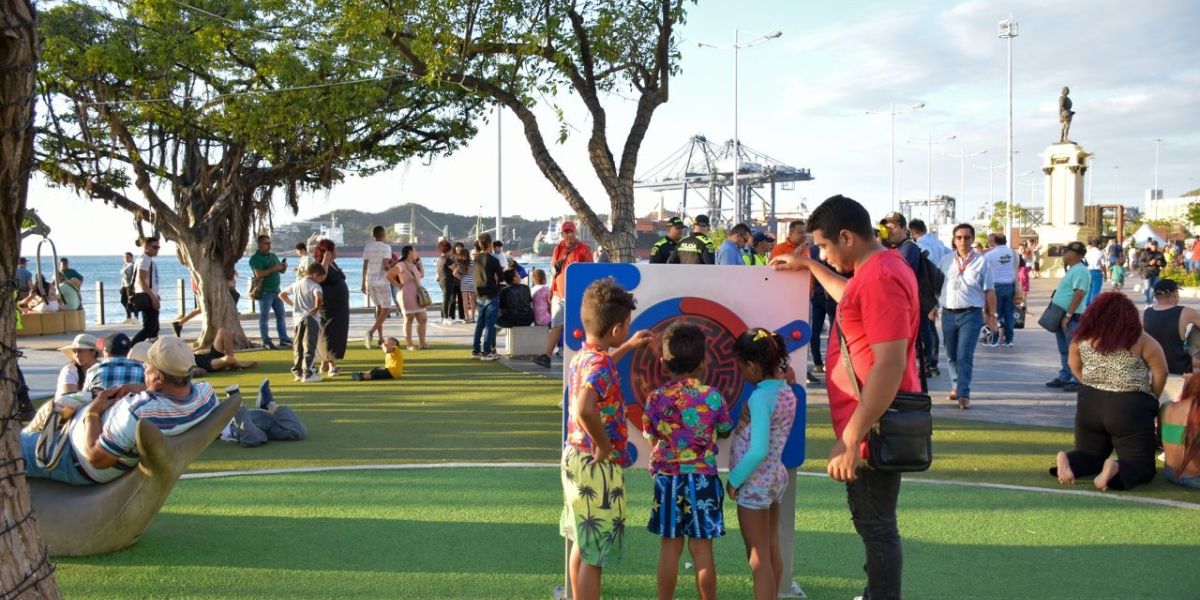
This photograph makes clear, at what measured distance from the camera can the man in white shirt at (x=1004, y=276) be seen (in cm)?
1420

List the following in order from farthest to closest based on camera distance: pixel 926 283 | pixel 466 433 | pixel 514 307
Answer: pixel 514 307 < pixel 926 283 < pixel 466 433

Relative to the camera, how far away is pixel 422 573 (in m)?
4.98

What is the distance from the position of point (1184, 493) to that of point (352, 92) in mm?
11792

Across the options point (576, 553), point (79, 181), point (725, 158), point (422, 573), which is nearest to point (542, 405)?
point (422, 573)

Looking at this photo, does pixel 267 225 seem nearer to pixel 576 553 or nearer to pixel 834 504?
pixel 834 504

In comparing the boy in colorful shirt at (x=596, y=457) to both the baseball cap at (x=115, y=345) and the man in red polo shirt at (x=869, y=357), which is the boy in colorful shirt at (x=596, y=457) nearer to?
the man in red polo shirt at (x=869, y=357)

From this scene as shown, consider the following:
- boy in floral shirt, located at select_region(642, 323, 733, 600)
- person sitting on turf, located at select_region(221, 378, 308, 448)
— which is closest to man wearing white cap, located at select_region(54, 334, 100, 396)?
person sitting on turf, located at select_region(221, 378, 308, 448)

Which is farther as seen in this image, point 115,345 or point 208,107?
point 208,107

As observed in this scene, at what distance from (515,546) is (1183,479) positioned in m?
4.62

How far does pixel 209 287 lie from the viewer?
15055 mm

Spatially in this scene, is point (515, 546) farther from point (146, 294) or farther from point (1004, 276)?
point (1004, 276)

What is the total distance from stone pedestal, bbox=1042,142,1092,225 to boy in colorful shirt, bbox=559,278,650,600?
43.0 meters

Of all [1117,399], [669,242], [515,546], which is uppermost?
[669,242]

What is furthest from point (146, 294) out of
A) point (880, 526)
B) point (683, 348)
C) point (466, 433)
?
point (880, 526)
